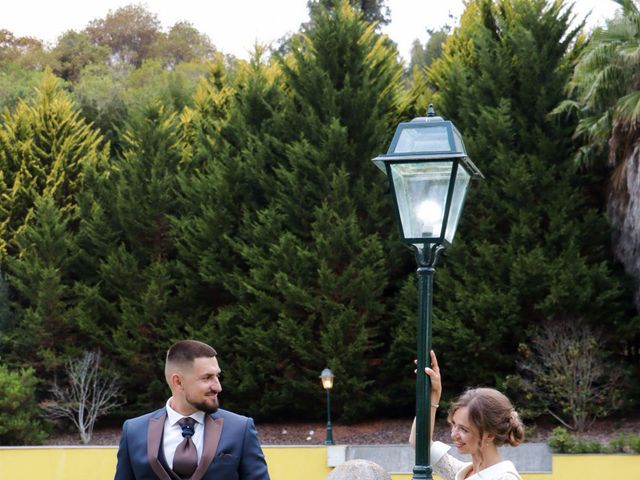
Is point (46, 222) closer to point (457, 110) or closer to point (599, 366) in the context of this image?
point (457, 110)

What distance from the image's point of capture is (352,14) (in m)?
29.0

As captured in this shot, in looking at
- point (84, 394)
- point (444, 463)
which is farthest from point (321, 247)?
point (444, 463)

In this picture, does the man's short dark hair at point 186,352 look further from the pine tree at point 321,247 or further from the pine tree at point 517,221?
the pine tree at point 321,247

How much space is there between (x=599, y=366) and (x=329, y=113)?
30.6 ft

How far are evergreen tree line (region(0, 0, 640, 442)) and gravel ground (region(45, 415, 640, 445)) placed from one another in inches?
16.8

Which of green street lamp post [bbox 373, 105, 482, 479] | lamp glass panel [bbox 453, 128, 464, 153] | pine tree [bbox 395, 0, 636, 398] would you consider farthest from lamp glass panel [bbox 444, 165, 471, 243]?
pine tree [bbox 395, 0, 636, 398]

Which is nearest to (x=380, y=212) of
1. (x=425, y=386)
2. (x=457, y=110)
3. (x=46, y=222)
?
(x=457, y=110)

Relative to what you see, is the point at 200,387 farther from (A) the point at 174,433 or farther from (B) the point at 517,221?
(B) the point at 517,221

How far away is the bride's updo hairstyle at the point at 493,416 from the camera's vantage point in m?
4.02

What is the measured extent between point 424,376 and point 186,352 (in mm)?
1883

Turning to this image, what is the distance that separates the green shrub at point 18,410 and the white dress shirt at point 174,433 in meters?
22.8

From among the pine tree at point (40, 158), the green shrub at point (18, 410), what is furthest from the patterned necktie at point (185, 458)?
the pine tree at point (40, 158)

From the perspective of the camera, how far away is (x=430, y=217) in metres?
6.61

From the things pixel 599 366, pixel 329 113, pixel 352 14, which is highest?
pixel 352 14
